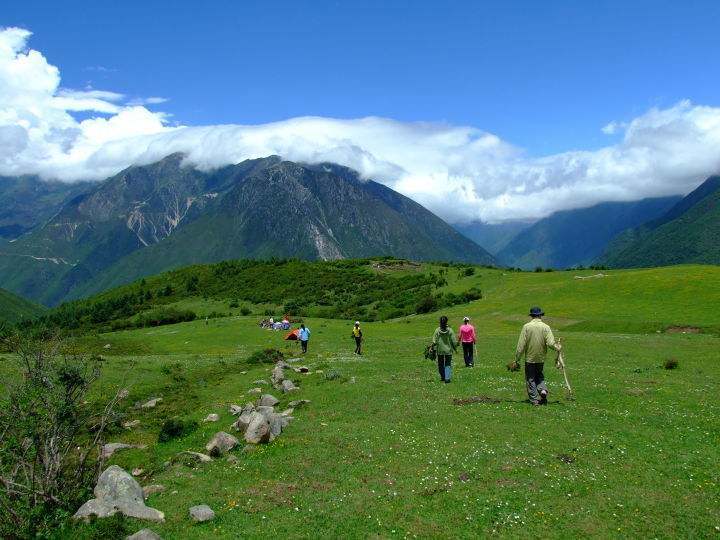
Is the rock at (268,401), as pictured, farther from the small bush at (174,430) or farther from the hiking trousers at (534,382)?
Result: the hiking trousers at (534,382)

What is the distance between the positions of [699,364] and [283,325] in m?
45.8

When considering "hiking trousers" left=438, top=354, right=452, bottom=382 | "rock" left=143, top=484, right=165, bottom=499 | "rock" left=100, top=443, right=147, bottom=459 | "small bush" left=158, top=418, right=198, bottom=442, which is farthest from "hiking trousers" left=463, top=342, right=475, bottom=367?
"rock" left=143, top=484, right=165, bottom=499

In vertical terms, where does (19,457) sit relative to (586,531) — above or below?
above

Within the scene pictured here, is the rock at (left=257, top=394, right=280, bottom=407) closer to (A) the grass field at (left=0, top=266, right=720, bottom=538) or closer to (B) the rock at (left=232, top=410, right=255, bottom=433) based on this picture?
(A) the grass field at (left=0, top=266, right=720, bottom=538)

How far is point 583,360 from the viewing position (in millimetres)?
39750

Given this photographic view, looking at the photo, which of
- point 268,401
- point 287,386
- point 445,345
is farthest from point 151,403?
point 445,345

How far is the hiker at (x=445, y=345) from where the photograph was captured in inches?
1127

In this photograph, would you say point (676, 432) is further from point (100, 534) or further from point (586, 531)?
point (100, 534)

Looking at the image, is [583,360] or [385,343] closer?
[583,360]

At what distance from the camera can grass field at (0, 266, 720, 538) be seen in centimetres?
1362

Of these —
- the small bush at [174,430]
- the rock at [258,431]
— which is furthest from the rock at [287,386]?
the rock at [258,431]

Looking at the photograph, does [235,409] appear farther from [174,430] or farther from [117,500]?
[117,500]

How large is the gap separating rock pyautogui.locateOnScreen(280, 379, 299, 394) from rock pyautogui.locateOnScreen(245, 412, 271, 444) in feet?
28.9

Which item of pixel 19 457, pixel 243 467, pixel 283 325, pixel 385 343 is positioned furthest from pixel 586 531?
pixel 283 325
